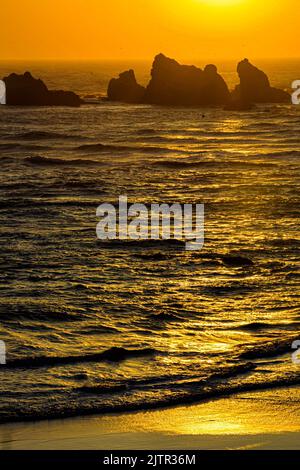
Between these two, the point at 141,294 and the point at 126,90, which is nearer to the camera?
the point at 141,294

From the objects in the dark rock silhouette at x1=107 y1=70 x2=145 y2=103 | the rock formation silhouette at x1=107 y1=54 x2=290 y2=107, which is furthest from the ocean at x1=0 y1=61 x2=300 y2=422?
the dark rock silhouette at x1=107 y1=70 x2=145 y2=103

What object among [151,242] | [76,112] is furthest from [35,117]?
[151,242]

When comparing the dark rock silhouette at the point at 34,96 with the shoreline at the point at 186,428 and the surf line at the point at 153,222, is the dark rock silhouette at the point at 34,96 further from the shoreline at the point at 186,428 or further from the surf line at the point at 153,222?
the shoreline at the point at 186,428

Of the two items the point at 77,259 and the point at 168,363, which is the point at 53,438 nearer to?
the point at 168,363

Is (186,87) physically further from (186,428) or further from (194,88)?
(186,428)

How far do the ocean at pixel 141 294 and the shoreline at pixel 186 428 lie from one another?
0.41 meters

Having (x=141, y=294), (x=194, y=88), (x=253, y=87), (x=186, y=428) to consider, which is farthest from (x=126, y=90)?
(x=186, y=428)

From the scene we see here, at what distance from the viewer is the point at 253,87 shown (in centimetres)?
Answer: 10825

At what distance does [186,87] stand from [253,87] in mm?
7768

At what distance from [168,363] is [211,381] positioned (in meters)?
1.21

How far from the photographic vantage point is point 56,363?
16719 millimetres

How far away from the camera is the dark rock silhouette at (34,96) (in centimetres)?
10475

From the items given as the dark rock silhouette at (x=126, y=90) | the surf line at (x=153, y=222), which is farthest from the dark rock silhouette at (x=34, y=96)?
the surf line at (x=153, y=222)
